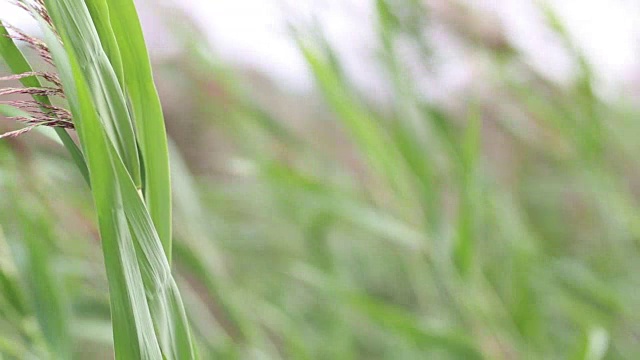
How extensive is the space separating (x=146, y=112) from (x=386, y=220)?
13.7 inches

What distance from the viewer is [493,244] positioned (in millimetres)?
784

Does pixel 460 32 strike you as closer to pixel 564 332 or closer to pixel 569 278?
pixel 569 278

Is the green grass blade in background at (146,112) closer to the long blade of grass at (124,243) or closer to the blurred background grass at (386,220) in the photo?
the long blade of grass at (124,243)

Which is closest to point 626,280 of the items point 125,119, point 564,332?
point 564,332

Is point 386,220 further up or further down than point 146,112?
further up

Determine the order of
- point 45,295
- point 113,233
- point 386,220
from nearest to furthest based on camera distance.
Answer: point 113,233
point 45,295
point 386,220

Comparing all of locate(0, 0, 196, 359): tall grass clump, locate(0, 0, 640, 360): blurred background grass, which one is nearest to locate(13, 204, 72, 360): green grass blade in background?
locate(0, 0, 640, 360): blurred background grass

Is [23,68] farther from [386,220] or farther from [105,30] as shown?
[386,220]

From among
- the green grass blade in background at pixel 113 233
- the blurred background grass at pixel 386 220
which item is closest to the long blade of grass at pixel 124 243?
the green grass blade in background at pixel 113 233

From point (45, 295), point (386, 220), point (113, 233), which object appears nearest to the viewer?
point (113, 233)

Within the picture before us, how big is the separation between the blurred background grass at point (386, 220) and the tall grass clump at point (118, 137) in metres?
0.13

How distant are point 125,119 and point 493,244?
0.67 meters

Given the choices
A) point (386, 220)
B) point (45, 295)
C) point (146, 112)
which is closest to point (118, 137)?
point (146, 112)

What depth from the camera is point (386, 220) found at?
0.51 m
